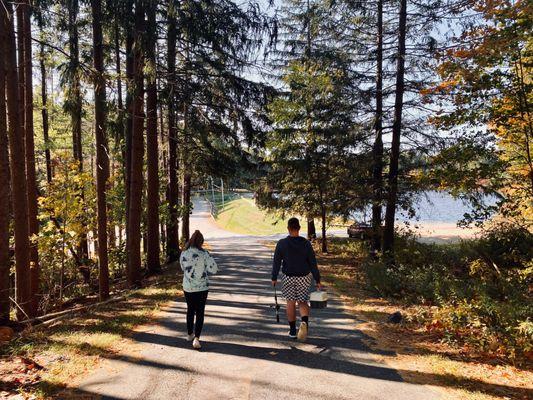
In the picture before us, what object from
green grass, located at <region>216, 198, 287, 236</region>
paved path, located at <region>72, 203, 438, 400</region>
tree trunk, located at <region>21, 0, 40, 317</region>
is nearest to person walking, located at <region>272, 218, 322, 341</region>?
paved path, located at <region>72, 203, 438, 400</region>

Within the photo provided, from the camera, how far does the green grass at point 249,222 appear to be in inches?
1504

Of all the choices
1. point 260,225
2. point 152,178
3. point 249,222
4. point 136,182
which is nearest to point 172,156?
point 152,178

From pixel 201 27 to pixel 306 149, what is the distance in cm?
808

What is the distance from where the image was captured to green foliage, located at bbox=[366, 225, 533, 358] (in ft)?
18.4

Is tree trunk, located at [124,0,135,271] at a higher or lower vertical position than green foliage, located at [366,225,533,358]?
higher

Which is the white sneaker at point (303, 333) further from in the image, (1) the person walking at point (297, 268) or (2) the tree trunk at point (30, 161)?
(2) the tree trunk at point (30, 161)

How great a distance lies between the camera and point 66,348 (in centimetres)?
564

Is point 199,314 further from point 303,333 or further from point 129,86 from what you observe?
point 129,86

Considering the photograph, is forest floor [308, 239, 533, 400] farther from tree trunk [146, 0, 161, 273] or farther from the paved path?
tree trunk [146, 0, 161, 273]

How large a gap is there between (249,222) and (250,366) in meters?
37.1

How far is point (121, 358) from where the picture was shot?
17.5ft

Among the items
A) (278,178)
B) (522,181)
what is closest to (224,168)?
(278,178)

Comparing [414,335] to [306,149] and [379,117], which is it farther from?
[306,149]

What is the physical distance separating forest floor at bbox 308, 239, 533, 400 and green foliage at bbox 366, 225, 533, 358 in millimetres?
287
